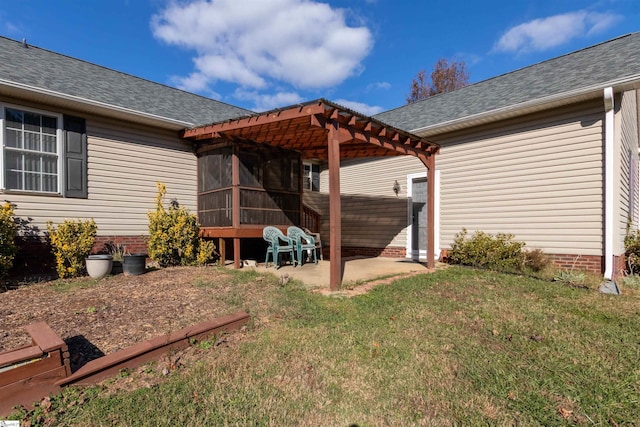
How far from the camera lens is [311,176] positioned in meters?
12.7

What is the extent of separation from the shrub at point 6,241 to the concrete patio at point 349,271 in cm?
400

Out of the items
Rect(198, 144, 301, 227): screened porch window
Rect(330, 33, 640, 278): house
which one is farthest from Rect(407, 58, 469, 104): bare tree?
Rect(198, 144, 301, 227): screened porch window

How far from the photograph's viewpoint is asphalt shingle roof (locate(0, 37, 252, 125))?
6605 mm

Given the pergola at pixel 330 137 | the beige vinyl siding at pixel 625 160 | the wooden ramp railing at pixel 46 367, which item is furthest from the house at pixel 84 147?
the beige vinyl siding at pixel 625 160

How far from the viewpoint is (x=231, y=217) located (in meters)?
7.62

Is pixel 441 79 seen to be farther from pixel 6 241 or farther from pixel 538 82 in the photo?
pixel 6 241

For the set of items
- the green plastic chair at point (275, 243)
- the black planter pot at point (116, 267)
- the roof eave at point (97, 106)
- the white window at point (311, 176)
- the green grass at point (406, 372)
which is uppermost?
the roof eave at point (97, 106)

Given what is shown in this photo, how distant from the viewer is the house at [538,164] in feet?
21.7

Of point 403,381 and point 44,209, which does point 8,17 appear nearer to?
point 44,209

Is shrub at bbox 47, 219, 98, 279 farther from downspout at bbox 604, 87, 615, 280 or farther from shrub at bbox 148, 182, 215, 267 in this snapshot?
downspout at bbox 604, 87, 615, 280

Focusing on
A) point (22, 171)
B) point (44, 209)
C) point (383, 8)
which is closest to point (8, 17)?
point (22, 171)

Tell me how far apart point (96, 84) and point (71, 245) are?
3990mm

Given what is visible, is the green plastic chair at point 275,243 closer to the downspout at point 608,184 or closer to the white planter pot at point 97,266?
the white planter pot at point 97,266

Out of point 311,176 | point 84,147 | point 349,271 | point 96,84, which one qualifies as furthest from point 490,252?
point 96,84
